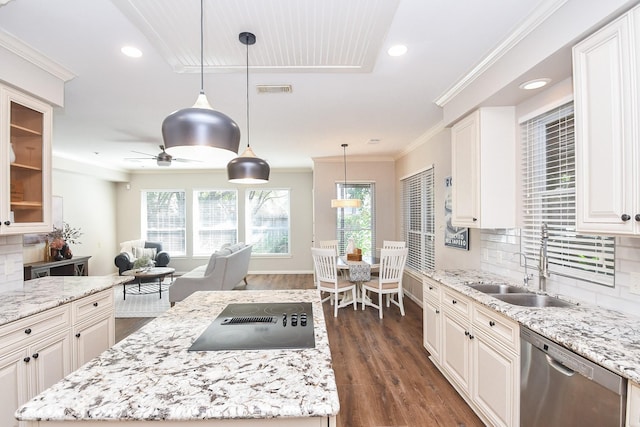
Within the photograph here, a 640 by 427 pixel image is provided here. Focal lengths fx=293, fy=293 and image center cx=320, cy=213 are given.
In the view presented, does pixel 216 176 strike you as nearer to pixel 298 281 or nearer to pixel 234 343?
pixel 298 281

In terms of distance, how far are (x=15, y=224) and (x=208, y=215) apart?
555 cm

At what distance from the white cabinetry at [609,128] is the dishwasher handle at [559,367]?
676 millimetres

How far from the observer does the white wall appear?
24.6 feet

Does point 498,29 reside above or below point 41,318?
above

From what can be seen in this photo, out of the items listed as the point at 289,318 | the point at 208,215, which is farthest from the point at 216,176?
the point at 289,318

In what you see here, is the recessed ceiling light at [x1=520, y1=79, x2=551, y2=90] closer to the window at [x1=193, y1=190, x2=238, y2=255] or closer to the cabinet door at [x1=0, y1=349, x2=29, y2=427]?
the cabinet door at [x1=0, y1=349, x2=29, y2=427]

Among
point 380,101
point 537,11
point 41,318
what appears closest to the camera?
point 537,11

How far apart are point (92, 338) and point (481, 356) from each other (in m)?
2.94

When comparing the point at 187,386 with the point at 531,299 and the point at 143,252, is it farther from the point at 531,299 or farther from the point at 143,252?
the point at 143,252

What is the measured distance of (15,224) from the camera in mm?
2113

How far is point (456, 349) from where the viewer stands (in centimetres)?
238

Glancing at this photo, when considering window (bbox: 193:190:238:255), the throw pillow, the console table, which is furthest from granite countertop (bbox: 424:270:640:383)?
the throw pillow

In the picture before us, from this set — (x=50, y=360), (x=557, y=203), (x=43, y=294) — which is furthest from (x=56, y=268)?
(x=557, y=203)

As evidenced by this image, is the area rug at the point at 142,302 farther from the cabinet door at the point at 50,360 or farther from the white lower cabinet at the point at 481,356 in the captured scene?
the white lower cabinet at the point at 481,356
